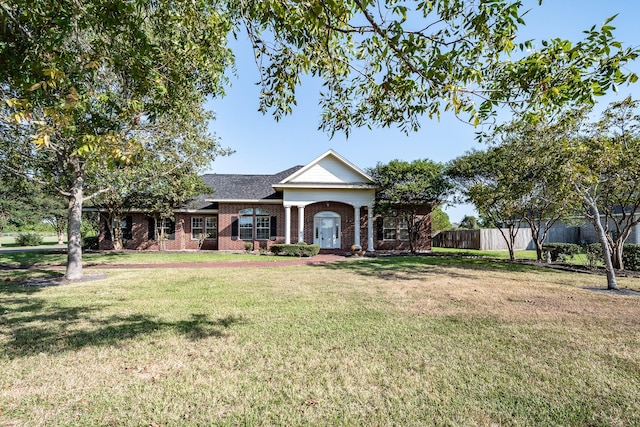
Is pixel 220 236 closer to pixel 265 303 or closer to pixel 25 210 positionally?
pixel 265 303

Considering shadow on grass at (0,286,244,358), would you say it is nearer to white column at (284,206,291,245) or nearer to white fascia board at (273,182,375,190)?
white column at (284,206,291,245)

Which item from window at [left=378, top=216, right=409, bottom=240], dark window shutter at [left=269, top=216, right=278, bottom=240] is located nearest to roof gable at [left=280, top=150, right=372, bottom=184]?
dark window shutter at [left=269, top=216, right=278, bottom=240]

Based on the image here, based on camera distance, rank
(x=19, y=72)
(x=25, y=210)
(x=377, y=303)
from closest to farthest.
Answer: (x=19, y=72), (x=377, y=303), (x=25, y=210)

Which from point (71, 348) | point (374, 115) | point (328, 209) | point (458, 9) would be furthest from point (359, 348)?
point (328, 209)

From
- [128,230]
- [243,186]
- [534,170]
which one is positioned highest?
[243,186]

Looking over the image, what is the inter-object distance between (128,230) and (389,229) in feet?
66.4

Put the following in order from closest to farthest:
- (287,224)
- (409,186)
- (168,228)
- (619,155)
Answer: (619,155) < (409,186) < (287,224) < (168,228)

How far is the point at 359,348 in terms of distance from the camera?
15.7 feet

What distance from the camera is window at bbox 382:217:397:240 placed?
25234 mm

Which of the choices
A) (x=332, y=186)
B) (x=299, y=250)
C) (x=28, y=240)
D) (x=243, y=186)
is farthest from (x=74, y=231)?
(x=28, y=240)

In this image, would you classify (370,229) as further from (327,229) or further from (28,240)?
(28,240)

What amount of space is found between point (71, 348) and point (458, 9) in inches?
270

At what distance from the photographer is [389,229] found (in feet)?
83.1

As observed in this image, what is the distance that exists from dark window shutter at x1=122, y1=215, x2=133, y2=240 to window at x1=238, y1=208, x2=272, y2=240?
854 cm
